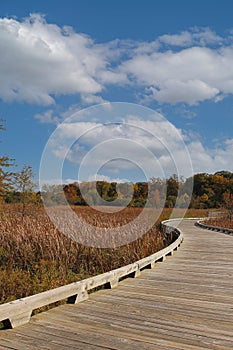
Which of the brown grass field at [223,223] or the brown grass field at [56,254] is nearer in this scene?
the brown grass field at [56,254]

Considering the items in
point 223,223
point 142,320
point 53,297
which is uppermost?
point 223,223

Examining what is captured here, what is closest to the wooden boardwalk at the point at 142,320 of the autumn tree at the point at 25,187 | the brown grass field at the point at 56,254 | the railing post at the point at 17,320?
the railing post at the point at 17,320

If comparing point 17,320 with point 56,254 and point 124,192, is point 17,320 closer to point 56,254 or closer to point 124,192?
point 56,254

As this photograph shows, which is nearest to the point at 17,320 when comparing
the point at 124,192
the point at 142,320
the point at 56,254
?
the point at 142,320

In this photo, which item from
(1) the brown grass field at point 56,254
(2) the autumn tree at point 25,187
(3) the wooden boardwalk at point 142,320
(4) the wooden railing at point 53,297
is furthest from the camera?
(2) the autumn tree at point 25,187

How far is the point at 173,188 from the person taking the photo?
41750 millimetres

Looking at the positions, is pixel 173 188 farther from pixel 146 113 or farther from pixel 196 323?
pixel 196 323

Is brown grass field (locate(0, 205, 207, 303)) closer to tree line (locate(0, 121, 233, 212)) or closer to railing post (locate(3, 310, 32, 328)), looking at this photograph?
railing post (locate(3, 310, 32, 328))

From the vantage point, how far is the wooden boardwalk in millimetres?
3086

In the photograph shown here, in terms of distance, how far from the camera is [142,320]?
3727mm

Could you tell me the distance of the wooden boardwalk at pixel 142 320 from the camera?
3.09 m

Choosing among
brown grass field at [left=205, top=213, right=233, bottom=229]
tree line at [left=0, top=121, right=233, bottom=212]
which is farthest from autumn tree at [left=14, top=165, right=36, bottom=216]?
brown grass field at [left=205, top=213, right=233, bottom=229]

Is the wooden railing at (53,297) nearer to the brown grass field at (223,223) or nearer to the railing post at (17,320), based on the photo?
→ the railing post at (17,320)

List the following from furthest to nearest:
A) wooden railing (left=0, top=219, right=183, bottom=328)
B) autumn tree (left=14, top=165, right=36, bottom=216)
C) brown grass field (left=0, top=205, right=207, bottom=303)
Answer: autumn tree (left=14, top=165, right=36, bottom=216) < brown grass field (left=0, top=205, right=207, bottom=303) < wooden railing (left=0, top=219, right=183, bottom=328)
